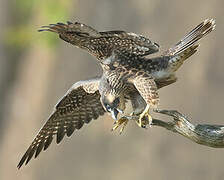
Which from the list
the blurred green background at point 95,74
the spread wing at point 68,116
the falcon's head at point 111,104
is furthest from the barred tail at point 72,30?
the blurred green background at point 95,74

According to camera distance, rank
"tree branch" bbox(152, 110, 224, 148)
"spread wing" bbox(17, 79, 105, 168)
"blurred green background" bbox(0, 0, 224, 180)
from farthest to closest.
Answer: "blurred green background" bbox(0, 0, 224, 180)
"spread wing" bbox(17, 79, 105, 168)
"tree branch" bbox(152, 110, 224, 148)

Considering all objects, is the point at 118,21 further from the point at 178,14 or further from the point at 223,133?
the point at 223,133

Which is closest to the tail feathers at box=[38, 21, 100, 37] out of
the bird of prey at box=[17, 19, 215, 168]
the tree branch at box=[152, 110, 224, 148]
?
the bird of prey at box=[17, 19, 215, 168]

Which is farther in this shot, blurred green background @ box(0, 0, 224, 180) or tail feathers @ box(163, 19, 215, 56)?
blurred green background @ box(0, 0, 224, 180)

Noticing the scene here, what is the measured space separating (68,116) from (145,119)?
53.1 inches

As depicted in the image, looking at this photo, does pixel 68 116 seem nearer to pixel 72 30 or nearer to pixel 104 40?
pixel 104 40

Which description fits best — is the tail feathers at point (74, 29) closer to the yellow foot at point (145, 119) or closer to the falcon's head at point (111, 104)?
the falcon's head at point (111, 104)

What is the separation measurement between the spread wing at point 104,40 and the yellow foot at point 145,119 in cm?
64

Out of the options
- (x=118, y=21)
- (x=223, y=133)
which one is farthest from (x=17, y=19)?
(x=223, y=133)

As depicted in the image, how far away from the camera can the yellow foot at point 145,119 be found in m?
8.10

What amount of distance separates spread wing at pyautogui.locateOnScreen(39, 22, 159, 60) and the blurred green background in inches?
173

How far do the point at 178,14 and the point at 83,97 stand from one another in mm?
5029

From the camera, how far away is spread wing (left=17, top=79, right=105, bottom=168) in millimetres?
9156

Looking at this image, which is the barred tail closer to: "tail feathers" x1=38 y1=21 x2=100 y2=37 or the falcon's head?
"tail feathers" x1=38 y1=21 x2=100 y2=37
